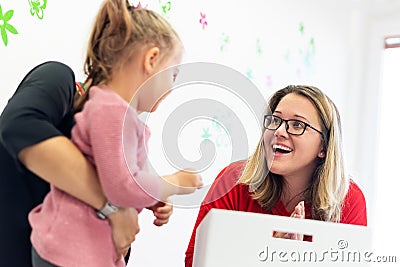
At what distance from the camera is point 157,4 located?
1.71m

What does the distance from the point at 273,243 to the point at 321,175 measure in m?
0.55

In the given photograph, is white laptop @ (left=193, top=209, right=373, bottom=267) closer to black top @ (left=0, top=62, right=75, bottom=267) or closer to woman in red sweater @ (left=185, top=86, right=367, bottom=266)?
black top @ (left=0, top=62, right=75, bottom=267)

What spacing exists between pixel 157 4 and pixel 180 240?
720mm

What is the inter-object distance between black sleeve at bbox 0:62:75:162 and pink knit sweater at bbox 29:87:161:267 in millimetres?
46

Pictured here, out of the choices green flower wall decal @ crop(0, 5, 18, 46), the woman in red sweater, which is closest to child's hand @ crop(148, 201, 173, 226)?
the woman in red sweater

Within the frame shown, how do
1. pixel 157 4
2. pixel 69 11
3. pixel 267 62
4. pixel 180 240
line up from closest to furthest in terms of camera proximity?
pixel 69 11 → pixel 157 4 → pixel 180 240 → pixel 267 62

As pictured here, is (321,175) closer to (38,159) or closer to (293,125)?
(293,125)

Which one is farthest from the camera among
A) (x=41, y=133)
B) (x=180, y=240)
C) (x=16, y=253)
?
(x=180, y=240)

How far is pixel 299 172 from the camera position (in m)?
1.50

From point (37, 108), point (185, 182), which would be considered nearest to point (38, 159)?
point (37, 108)

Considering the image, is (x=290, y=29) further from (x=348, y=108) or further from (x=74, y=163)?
(x=74, y=163)

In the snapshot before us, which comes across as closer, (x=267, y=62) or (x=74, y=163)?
(x=74, y=163)

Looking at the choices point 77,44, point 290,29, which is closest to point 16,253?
point 77,44

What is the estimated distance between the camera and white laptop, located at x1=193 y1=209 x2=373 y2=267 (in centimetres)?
95
